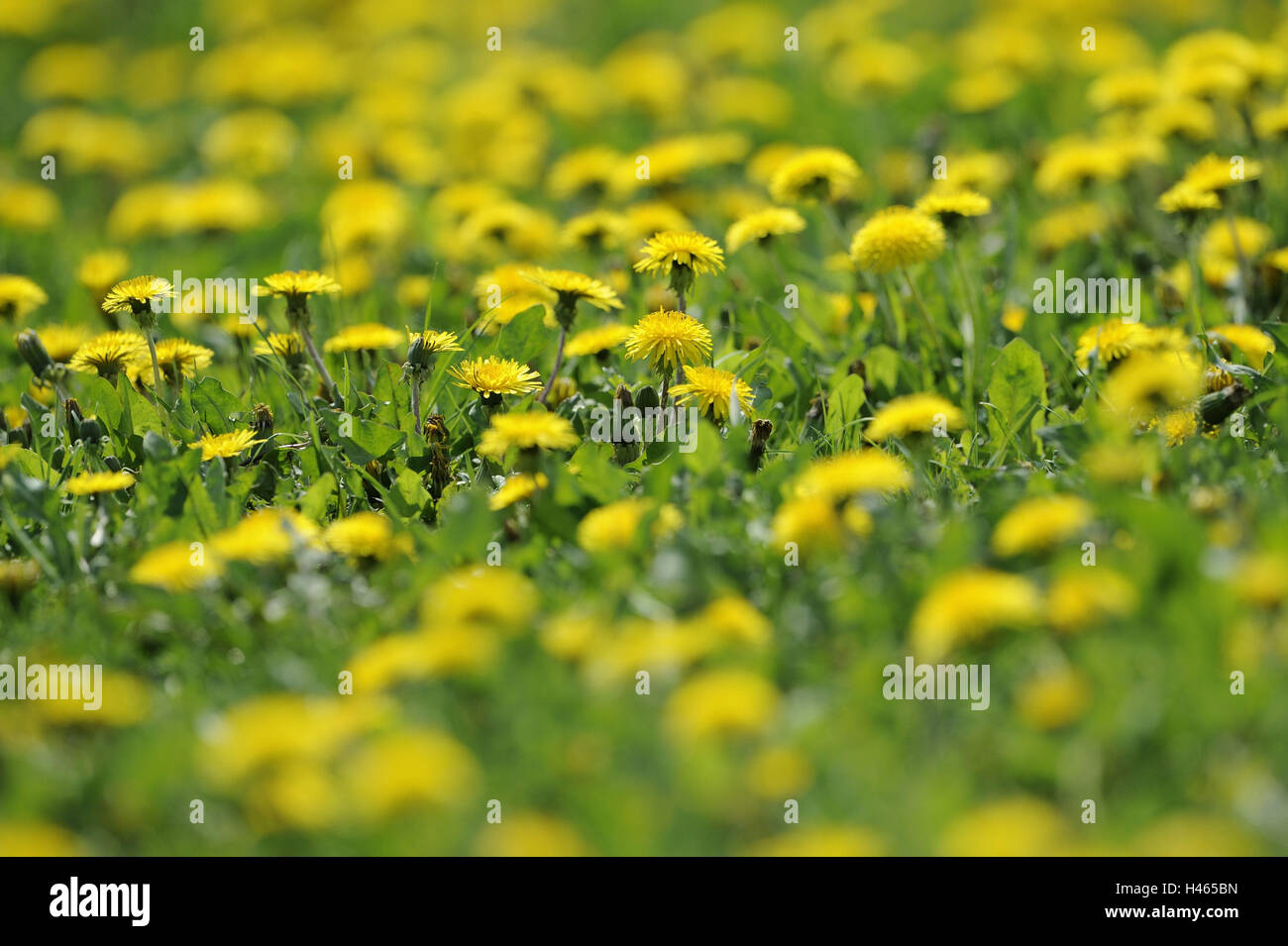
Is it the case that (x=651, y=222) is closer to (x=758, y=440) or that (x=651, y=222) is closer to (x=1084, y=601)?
(x=758, y=440)

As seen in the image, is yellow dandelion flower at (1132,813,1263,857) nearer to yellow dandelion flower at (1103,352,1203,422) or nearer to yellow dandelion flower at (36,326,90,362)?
yellow dandelion flower at (1103,352,1203,422)

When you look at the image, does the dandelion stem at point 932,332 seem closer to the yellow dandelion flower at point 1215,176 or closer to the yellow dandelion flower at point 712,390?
the yellow dandelion flower at point 712,390

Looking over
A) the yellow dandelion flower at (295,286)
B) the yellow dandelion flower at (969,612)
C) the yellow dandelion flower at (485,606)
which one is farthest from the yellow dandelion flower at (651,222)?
the yellow dandelion flower at (969,612)

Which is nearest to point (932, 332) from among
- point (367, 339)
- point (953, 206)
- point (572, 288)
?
point (953, 206)

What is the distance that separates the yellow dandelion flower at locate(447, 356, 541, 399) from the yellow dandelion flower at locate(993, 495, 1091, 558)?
1315 millimetres

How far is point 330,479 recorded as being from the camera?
3.31 m

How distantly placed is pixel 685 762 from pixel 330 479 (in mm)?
1479

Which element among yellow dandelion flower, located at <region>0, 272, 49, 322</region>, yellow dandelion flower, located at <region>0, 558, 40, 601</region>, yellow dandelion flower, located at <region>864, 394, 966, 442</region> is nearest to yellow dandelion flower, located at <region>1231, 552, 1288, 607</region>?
yellow dandelion flower, located at <region>864, 394, 966, 442</region>

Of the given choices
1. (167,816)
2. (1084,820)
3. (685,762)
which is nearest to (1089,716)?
(1084,820)

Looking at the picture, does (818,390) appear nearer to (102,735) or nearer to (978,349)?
(978,349)

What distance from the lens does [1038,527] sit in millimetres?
2551

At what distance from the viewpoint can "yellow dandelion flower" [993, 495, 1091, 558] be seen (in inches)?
100

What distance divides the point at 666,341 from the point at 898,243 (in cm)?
68
